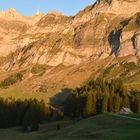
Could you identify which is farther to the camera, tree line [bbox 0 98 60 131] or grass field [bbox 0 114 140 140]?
tree line [bbox 0 98 60 131]

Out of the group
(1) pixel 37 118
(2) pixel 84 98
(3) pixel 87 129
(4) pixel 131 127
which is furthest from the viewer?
(2) pixel 84 98

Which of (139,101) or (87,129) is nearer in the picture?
(87,129)

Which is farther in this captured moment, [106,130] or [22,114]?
[22,114]

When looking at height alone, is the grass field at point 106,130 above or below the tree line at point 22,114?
below

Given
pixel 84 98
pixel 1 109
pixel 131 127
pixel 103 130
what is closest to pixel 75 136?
pixel 103 130

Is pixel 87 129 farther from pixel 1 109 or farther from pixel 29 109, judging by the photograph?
pixel 1 109

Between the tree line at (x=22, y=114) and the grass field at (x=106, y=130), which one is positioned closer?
the grass field at (x=106, y=130)

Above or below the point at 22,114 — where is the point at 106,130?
below

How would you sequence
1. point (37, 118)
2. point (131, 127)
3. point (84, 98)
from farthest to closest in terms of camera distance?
point (84, 98)
point (37, 118)
point (131, 127)

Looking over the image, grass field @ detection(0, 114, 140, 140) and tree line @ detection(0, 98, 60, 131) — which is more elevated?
tree line @ detection(0, 98, 60, 131)

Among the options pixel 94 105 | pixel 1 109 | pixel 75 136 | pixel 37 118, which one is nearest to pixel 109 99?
pixel 94 105

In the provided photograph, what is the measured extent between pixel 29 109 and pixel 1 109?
13.2 meters

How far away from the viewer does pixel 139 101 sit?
14912 cm

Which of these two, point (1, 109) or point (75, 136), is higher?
point (1, 109)
